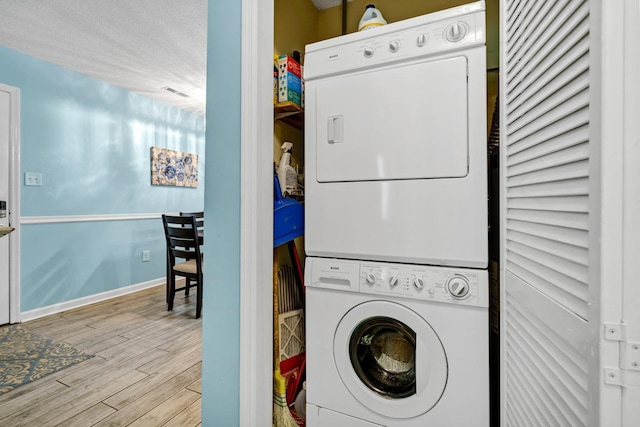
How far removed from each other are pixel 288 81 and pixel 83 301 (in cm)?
326

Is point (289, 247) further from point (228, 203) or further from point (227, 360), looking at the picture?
point (227, 360)

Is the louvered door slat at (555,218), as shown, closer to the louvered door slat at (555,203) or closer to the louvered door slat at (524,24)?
the louvered door slat at (555,203)

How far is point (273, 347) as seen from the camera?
54.1 inches

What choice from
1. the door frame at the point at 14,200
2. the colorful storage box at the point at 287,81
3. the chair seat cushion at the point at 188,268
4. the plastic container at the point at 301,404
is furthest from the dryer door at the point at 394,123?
the door frame at the point at 14,200

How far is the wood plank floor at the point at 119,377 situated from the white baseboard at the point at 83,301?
0.09m

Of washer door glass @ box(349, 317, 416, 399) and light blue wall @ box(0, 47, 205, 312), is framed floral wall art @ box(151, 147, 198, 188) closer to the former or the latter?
light blue wall @ box(0, 47, 205, 312)

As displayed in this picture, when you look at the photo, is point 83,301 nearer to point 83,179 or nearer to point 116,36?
point 83,179

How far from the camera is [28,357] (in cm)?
217

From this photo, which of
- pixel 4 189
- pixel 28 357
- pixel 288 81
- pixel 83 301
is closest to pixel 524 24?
pixel 288 81

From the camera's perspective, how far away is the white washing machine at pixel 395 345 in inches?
43.9

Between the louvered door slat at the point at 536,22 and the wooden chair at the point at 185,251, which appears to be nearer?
the louvered door slat at the point at 536,22

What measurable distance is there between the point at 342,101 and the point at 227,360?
116 cm

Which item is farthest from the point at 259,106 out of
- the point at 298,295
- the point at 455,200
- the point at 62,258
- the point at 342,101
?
the point at 62,258

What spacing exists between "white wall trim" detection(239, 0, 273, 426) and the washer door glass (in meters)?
0.39
